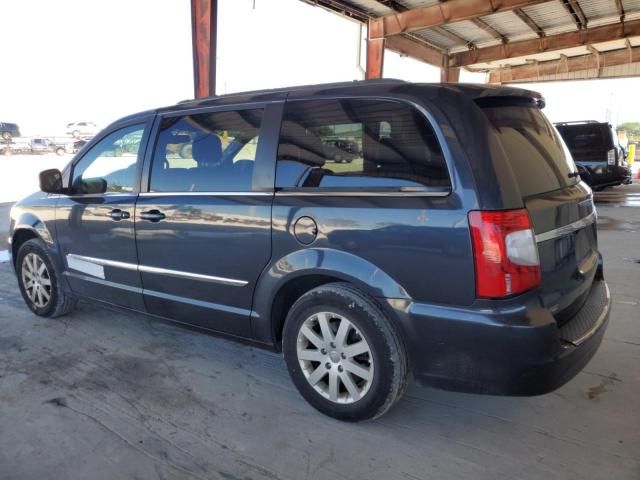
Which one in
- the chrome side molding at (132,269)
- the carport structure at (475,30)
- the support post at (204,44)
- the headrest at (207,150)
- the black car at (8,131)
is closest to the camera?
the chrome side molding at (132,269)

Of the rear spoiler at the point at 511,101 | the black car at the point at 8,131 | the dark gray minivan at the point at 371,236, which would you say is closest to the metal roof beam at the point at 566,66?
the rear spoiler at the point at 511,101

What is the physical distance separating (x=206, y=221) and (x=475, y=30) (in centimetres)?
1765

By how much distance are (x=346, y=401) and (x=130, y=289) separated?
5.90 feet

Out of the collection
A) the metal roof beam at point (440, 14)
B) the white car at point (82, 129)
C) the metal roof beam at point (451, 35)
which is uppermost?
the metal roof beam at point (451, 35)

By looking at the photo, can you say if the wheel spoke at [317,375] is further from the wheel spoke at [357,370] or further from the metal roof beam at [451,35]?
the metal roof beam at [451,35]

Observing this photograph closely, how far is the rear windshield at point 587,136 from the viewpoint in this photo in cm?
1250

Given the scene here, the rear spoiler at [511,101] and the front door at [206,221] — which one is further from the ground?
the rear spoiler at [511,101]

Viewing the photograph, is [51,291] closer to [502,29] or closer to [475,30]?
[475,30]

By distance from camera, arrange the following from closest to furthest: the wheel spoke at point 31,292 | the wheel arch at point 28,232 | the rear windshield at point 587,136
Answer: the wheel arch at point 28,232 → the wheel spoke at point 31,292 → the rear windshield at point 587,136

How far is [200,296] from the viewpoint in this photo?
3.17 m

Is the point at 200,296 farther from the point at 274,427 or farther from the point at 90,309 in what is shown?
the point at 90,309

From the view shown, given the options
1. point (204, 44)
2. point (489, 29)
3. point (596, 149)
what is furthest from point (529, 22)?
point (204, 44)

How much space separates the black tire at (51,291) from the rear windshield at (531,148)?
3537mm

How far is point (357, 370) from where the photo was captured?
2.58m
